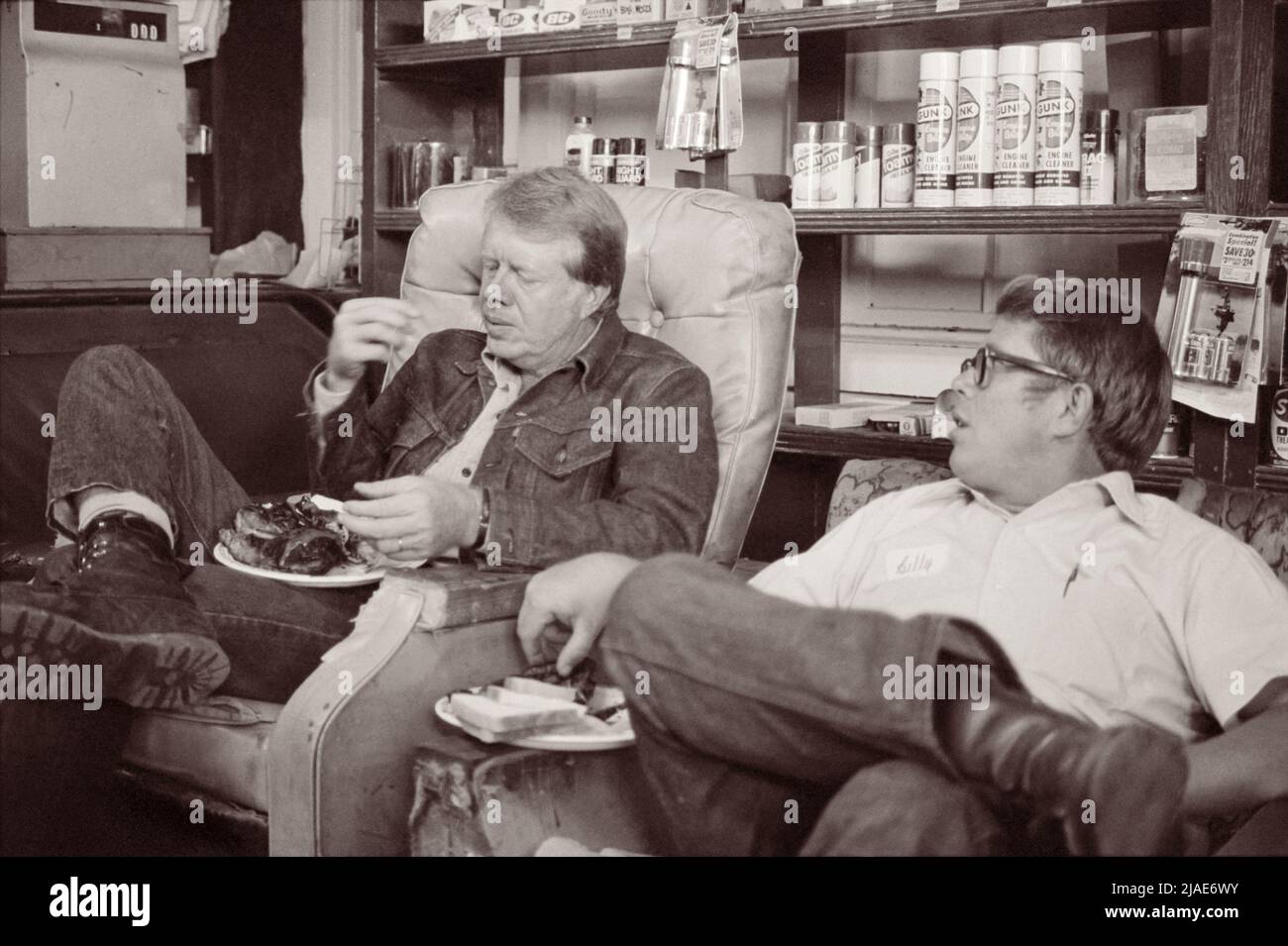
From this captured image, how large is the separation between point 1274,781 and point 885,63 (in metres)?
1.73

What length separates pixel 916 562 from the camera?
5.06ft

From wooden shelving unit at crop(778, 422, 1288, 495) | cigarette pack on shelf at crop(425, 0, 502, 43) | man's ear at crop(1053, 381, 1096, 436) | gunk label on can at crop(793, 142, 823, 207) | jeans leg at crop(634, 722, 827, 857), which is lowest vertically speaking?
jeans leg at crop(634, 722, 827, 857)

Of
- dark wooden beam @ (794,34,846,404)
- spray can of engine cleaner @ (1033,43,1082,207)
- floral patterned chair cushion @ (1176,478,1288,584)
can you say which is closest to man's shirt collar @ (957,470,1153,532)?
floral patterned chair cushion @ (1176,478,1288,584)

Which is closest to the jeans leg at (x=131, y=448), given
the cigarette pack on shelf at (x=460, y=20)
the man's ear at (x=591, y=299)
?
the man's ear at (x=591, y=299)

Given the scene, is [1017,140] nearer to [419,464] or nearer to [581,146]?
[581,146]

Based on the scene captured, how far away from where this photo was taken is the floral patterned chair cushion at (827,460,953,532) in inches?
87.2

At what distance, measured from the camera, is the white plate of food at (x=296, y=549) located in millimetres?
1881

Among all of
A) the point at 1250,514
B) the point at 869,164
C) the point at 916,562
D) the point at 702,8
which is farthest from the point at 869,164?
the point at 916,562

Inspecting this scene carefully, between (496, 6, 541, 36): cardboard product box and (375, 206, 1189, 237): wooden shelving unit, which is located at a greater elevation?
(496, 6, 541, 36): cardboard product box

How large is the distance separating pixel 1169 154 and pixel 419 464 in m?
1.16

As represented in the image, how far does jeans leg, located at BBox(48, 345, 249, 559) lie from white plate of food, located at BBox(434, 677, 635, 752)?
599 millimetres

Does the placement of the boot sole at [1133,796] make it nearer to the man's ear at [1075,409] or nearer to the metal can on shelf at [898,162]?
the man's ear at [1075,409]

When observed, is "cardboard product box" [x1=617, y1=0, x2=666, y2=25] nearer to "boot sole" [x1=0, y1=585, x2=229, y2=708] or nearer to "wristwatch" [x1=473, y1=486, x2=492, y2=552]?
"wristwatch" [x1=473, y1=486, x2=492, y2=552]
